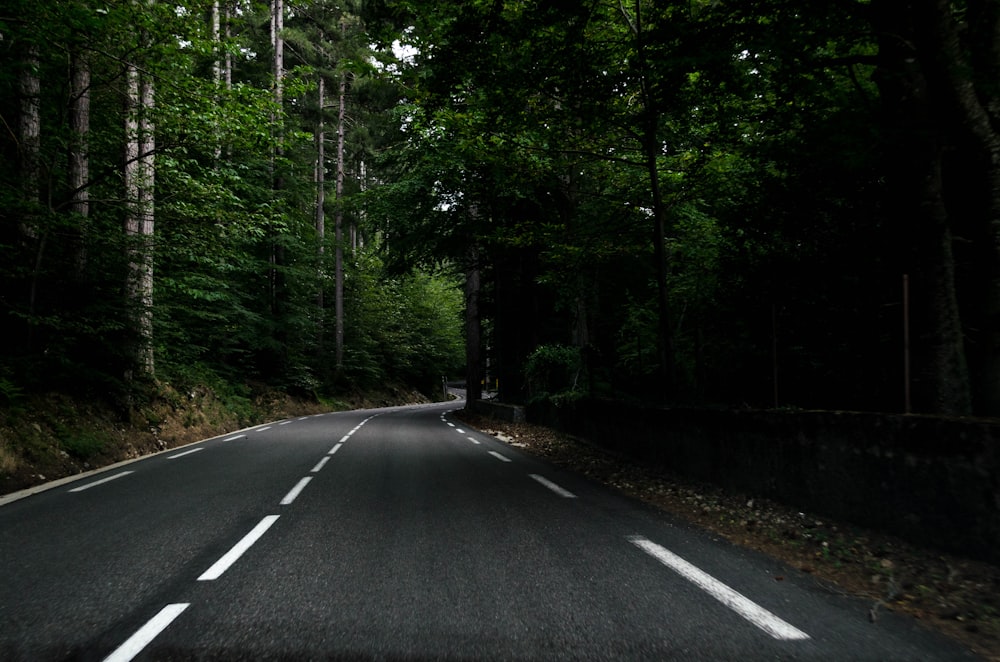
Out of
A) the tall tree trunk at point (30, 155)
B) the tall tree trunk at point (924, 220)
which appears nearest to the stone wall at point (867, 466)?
the tall tree trunk at point (924, 220)

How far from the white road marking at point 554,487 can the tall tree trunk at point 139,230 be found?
29.5 ft

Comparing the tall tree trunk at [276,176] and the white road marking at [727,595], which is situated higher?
the tall tree trunk at [276,176]

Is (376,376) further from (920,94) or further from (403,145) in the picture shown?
(920,94)

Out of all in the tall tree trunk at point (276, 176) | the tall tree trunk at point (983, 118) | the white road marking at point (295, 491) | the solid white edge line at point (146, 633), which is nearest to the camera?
the solid white edge line at point (146, 633)

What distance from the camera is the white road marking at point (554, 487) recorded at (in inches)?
261

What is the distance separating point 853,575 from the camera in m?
4.00

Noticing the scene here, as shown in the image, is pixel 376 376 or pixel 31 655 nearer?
pixel 31 655

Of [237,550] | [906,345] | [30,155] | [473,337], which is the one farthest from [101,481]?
[473,337]

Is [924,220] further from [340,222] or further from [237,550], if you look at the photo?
[340,222]

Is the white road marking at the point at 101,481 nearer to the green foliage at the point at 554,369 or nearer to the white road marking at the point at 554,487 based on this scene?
the white road marking at the point at 554,487

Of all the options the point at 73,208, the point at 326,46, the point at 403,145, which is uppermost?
the point at 326,46

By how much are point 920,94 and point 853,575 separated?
15.1 feet

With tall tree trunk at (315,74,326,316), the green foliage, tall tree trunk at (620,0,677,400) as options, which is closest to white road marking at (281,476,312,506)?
tall tree trunk at (620,0,677,400)

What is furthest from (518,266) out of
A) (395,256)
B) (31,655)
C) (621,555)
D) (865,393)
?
(31,655)
